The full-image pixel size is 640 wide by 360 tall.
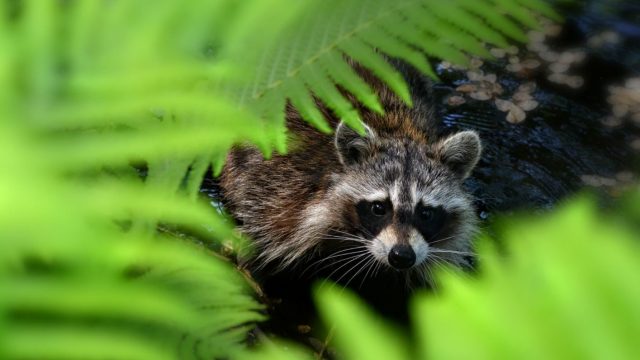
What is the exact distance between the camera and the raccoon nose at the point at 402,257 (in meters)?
4.95

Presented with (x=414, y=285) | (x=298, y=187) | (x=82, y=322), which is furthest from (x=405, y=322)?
(x=82, y=322)

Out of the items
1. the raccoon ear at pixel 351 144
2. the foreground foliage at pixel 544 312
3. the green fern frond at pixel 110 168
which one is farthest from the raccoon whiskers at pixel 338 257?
the foreground foliage at pixel 544 312

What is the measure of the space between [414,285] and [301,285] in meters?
0.72

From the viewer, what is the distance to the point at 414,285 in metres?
5.88

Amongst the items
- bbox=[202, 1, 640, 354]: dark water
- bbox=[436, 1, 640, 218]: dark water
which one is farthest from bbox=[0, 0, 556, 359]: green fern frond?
bbox=[436, 1, 640, 218]: dark water

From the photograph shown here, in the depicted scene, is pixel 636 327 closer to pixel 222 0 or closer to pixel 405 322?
pixel 222 0

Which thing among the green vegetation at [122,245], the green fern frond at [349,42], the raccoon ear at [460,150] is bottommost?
the raccoon ear at [460,150]

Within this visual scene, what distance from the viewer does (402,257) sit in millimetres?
4949

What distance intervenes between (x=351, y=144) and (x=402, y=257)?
80 centimetres

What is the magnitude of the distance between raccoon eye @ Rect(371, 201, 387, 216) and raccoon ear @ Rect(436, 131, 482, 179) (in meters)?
Answer: 0.51

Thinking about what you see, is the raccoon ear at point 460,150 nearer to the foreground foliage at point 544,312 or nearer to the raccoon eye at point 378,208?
the raccoon eye at point 378,208

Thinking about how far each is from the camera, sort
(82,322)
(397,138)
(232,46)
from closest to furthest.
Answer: (82,322) < (232,46) < (397,138)

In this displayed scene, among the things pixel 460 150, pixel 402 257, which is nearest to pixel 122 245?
pixel 402 257

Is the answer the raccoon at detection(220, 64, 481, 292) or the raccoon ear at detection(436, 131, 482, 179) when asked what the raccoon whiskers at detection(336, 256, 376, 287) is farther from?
the raccoon ear at detection(436, 131, 482, 179)
